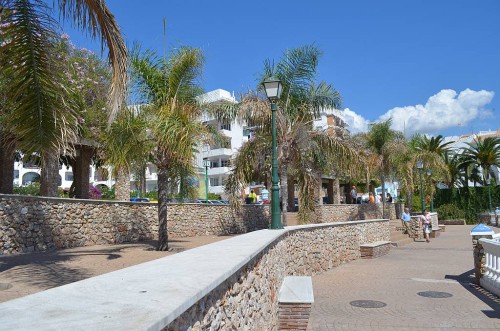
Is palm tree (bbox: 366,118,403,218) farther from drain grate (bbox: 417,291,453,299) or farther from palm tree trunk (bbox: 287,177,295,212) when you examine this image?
drain grate (bbox: 417,291,453,299)

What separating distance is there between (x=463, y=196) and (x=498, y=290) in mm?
39309

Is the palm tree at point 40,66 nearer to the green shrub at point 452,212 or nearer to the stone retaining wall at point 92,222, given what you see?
the stone retaining wall at point 92,222

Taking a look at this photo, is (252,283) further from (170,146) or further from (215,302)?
(170,146)

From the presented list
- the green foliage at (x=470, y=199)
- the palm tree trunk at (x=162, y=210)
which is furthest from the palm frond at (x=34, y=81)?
the green foliage at (x=470, y=199)

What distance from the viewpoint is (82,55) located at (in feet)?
67.8

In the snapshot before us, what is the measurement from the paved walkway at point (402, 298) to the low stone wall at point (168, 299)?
2326 millimetres

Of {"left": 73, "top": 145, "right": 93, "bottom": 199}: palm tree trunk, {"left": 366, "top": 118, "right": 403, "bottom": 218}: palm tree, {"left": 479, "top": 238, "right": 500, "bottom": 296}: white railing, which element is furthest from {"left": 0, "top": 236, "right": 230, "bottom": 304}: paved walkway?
{"left": 366, "top": 118, "right": 403, "bottom": 218}: palm tree

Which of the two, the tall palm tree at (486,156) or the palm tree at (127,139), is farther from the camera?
the tall palm tree at (486,156)

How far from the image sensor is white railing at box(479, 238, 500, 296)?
960cm

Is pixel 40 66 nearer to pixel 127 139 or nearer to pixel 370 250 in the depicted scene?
pixel 127 139

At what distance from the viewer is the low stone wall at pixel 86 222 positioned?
12281 mm

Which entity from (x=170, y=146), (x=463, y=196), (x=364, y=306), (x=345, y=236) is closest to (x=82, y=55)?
(x=170, y=146)

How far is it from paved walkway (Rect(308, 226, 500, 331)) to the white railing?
0.67 ft

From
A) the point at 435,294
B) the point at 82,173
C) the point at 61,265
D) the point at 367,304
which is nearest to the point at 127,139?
the point at 61,265
